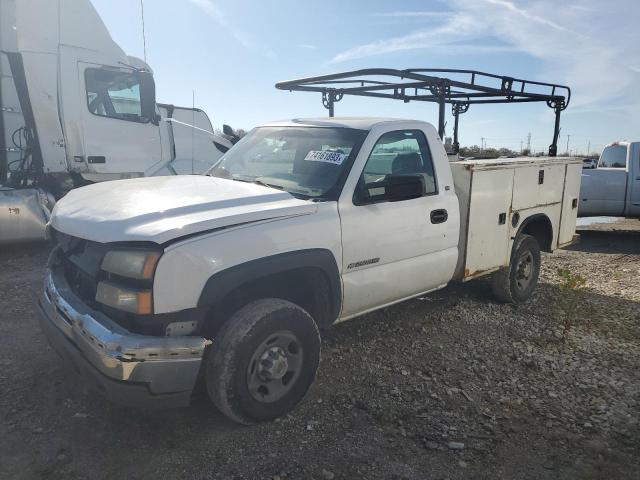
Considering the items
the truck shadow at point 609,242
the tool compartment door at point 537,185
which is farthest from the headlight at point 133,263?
the truck shadow at point 609,242

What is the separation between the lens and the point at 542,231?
5.88 m

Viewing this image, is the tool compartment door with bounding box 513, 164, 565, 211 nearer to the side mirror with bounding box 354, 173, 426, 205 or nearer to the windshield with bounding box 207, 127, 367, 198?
the side mirror with bounding box 354, 173, 426, 205

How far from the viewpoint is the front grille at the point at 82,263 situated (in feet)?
9.43

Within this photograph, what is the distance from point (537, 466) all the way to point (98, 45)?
8282 mm

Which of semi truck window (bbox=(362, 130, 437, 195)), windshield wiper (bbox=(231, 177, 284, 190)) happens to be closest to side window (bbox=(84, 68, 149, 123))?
windshield wiper (bbox=(231, 177, 284, 190))

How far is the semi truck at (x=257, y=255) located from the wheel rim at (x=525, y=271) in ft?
3.34

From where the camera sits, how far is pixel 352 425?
3131 mm

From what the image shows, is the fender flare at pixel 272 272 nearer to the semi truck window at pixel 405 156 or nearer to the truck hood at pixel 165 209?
the truck hood at pixel 165 209

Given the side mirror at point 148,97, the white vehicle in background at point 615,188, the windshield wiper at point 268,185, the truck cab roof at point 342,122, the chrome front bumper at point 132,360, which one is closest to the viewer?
the chrome front bumper at point 132,360

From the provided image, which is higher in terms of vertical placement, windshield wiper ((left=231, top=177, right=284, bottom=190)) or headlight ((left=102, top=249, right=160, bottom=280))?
windshield wiper ((left=231, top=177, right=284, bottom=190))

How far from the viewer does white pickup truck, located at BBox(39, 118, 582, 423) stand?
2590mm

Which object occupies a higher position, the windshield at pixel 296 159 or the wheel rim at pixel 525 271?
the windshield at pixel 296 159

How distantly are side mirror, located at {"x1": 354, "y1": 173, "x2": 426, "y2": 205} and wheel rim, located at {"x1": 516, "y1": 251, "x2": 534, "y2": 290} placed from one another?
2.46 meters

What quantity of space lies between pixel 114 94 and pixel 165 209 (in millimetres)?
6330
